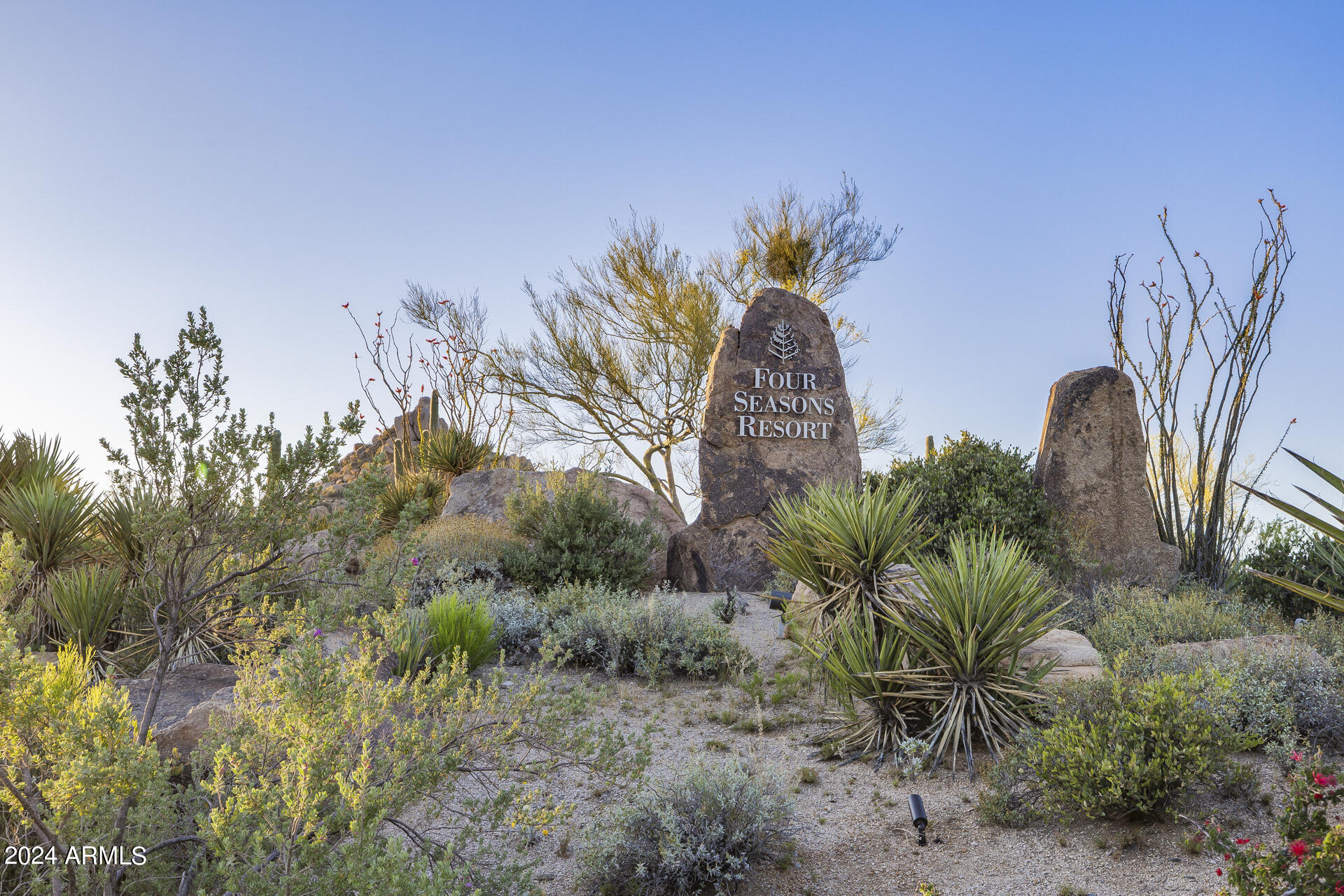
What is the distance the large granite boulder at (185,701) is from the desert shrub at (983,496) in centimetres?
634

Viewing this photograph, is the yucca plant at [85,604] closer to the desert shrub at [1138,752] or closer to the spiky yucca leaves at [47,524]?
the spiky yucca leaves at [47,524]

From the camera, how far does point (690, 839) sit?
→ 134 inches

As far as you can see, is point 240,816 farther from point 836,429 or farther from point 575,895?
point 836,429

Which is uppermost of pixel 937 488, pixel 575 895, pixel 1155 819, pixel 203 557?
pixel 937 488

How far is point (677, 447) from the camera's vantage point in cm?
1814

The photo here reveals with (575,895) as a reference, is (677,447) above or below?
above

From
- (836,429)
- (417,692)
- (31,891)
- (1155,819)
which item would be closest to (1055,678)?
(1155,819)

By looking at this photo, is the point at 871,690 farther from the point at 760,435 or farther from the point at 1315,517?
the point at 760,435

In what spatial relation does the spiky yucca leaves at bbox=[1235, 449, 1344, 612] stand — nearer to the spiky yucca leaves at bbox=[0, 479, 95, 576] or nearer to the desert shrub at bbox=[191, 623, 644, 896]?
the desert shrub at bbox=[191, 623, 644, 896]

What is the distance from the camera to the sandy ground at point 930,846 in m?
3.35

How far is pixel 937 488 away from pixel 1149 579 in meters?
2.69

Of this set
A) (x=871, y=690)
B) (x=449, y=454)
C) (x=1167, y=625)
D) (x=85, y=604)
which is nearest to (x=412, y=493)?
(x=449, y=454)

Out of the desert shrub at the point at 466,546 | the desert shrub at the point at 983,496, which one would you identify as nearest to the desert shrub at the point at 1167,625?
the desert shrub at the point at 983,496

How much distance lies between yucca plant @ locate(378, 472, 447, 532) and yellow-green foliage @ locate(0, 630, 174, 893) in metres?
10.2
